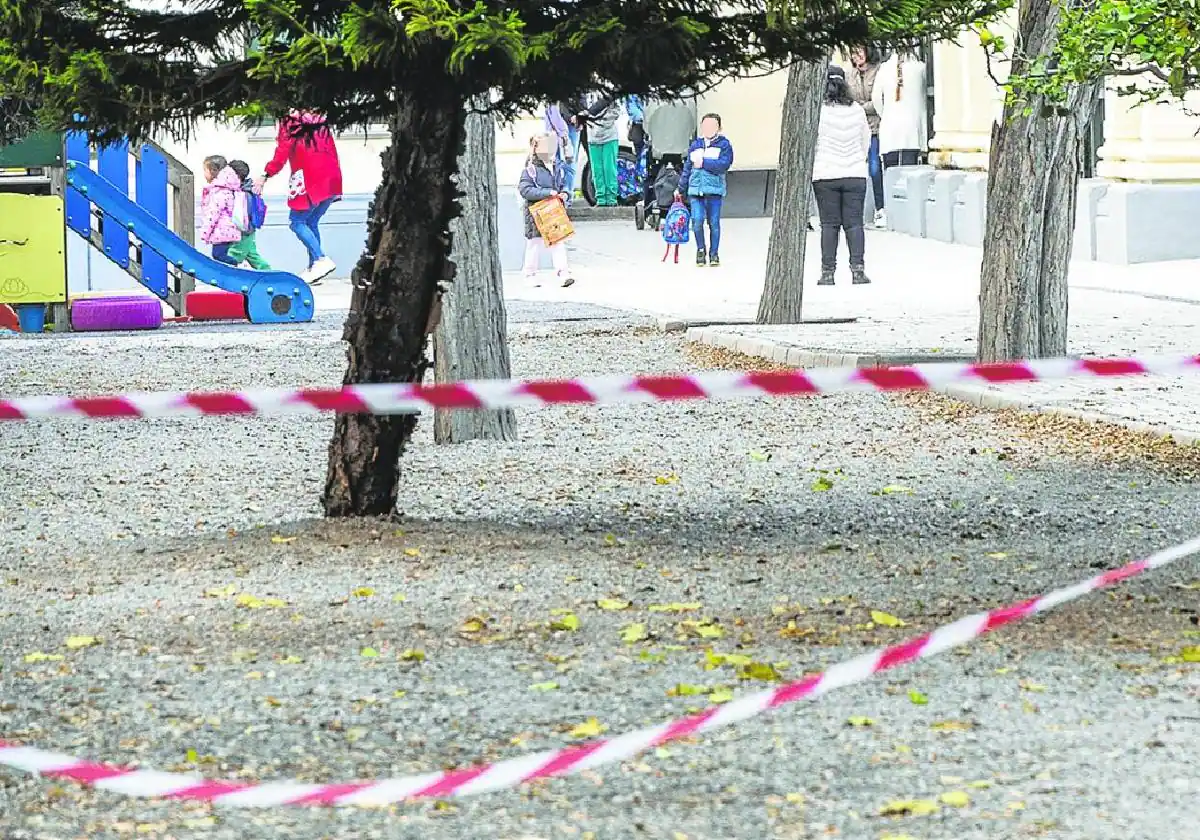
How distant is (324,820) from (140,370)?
34.7 feet

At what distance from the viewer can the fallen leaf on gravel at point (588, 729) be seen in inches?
192

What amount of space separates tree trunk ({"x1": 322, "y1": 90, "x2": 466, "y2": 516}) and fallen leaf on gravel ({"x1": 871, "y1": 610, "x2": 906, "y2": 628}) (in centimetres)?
205

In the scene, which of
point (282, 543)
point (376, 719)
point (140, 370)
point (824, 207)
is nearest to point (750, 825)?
point (376, 719)

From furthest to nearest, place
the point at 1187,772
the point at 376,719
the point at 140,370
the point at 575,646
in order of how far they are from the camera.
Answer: the point at 140,370
the point at 575,646
the point at 376,719
the point at 1187,772

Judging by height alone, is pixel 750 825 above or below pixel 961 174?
below

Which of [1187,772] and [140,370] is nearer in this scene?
[1187,772]

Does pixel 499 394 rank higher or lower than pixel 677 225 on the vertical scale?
lower

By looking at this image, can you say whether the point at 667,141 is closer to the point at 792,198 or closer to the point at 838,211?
the point at 838,211

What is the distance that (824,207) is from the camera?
64.6ft

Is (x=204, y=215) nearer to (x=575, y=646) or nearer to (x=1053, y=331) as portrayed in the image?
(x=1053, y=331)

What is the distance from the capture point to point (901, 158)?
2867 centimetres

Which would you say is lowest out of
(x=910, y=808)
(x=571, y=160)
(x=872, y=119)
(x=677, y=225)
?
(x=910, y=808)

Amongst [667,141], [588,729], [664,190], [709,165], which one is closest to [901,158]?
[667,141]

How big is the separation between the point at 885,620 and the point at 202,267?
13.5 metres
